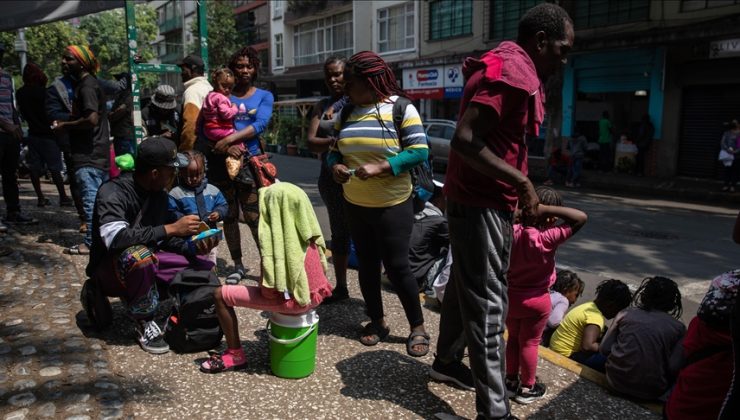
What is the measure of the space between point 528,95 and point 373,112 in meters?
1.27

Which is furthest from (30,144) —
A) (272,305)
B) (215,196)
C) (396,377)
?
(396,377)

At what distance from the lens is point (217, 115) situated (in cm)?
486

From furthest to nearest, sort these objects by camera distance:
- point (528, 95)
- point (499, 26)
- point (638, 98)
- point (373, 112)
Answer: point (499, 26) < point (638, 98) < point (373, 112) < point (528, 95)

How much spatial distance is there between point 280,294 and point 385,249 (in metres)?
0.75

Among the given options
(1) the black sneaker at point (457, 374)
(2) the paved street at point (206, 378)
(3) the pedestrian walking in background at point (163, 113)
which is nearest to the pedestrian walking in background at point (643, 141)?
(2) the paved street at point (206, 378)

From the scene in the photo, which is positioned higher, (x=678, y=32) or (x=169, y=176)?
(x=678, y=32)

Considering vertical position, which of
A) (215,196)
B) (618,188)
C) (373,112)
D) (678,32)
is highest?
(678,32)

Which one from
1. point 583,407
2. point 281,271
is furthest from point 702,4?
point 281,271

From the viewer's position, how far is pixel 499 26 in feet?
70.7

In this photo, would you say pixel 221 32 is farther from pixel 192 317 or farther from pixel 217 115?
pixel 192 317

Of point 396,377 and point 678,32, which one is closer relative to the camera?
point 396,377

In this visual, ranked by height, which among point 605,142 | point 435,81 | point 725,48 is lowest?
point 605,142

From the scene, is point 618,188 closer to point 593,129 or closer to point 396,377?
point 593,129

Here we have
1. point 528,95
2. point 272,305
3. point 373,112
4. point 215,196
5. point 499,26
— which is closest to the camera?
point 528,95
